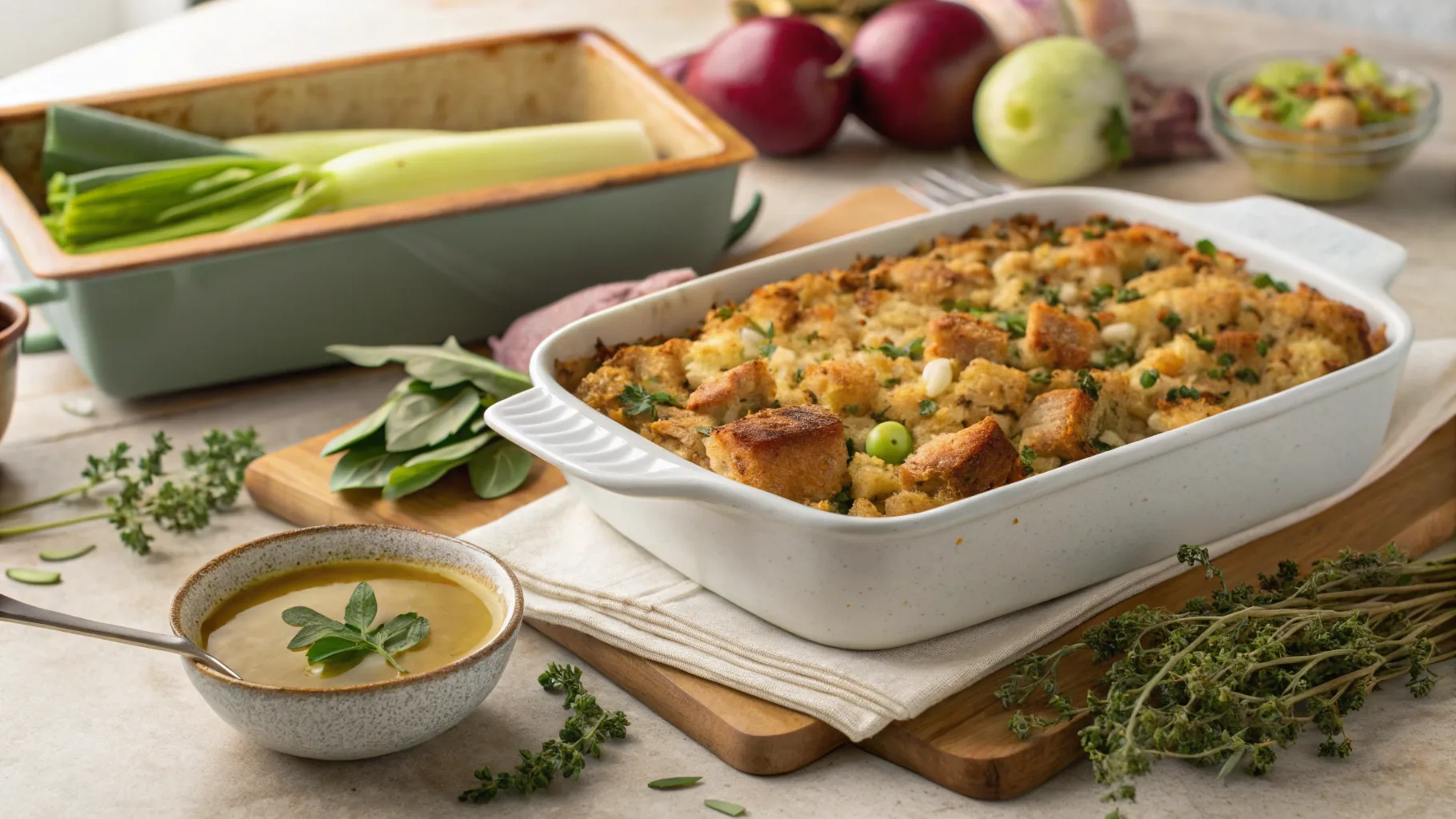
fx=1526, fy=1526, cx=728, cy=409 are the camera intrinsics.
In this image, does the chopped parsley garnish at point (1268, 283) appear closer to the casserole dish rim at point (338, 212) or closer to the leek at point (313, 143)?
the casserole dish rim at point (338, 212)

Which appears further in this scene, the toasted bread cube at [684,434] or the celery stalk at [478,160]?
the celery stalk at [478,160]

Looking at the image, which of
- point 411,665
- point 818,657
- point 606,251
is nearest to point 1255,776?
point 818,657

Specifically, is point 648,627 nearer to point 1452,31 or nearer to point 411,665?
point 411,665

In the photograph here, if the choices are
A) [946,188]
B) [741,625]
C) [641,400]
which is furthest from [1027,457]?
[946,188]

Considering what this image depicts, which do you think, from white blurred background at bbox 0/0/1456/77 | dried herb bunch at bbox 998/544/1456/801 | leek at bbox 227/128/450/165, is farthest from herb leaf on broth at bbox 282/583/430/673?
white blurred background at bbox 0/0/1456/77

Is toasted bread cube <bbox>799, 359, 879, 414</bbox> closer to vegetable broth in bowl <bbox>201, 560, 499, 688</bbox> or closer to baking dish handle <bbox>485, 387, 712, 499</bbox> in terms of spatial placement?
baking dish handle <bbox>485, 387, 712, 499</bbox>

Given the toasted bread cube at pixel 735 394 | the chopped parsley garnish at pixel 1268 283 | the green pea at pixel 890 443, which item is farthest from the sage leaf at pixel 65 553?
the chopped parsley garnish at pixel 1268 283
